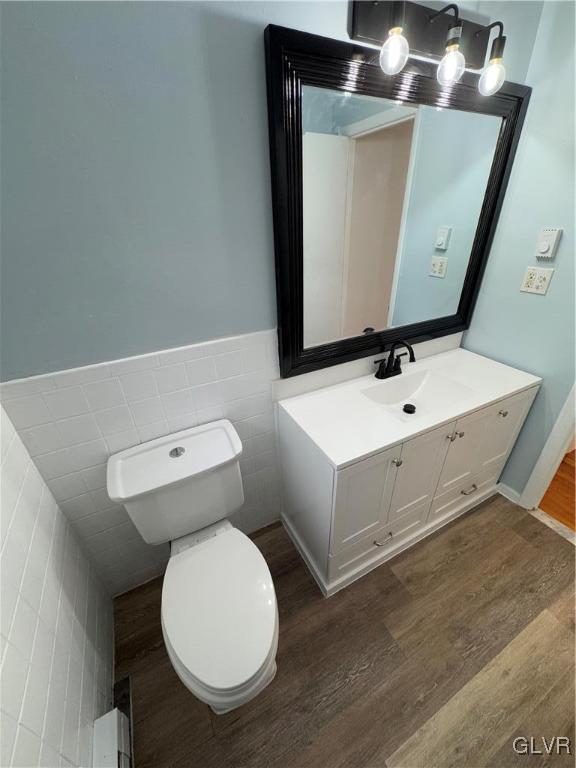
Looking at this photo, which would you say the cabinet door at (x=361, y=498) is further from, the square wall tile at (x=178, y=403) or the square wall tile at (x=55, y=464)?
the square wall tile at (x=55, y=464)

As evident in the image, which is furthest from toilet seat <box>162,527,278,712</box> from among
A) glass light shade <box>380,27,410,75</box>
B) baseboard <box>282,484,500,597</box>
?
glass light shade <box>380,27,410,75</box>

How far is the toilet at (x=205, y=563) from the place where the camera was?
82 centimetres

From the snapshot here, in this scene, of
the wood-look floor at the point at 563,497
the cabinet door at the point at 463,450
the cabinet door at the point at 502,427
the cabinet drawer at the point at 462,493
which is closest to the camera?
the cabinet door at the point at 463,450

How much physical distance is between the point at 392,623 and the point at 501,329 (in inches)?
57.7

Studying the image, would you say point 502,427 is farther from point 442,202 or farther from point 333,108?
point 333,108

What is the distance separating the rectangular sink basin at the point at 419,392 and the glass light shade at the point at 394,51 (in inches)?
41.9

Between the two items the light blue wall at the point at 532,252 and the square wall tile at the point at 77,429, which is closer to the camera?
the square wall tile at the point at 77,429

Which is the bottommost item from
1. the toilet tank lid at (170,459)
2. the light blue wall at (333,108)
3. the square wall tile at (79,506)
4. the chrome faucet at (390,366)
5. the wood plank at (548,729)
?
the wood plank at (548,729)

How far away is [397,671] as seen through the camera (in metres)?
1.13

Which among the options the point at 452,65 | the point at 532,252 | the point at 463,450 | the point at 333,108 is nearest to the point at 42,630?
the point at 463,450

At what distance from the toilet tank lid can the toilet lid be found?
29cm

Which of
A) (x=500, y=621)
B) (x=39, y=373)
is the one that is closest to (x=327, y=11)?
(x=39, y=373)

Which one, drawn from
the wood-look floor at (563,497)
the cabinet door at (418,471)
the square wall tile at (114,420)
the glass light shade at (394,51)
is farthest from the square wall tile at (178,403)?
the wood-look floor at (563,497)

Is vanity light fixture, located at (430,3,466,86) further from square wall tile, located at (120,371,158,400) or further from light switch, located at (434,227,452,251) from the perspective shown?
square wall tile, located at (120,371,158,400)
